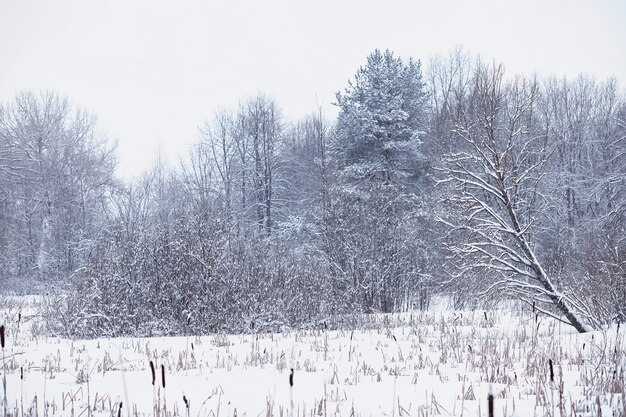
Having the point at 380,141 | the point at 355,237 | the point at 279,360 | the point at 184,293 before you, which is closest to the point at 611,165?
the point at 380,141

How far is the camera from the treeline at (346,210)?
11.5 m

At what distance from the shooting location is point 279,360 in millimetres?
6891

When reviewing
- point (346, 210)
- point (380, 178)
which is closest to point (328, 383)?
point (346, 210)

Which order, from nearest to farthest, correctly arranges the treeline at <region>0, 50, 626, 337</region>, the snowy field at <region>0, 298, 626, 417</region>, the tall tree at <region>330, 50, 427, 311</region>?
the snowy field at <region>0, 298, 626, 417</region> < the treeline at <region>0, 50, 626, 337</region> < the tall tree at <region>330, 50, 427, 311</region>

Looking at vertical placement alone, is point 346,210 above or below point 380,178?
below

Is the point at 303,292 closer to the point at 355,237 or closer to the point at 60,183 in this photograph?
the point at 355,237

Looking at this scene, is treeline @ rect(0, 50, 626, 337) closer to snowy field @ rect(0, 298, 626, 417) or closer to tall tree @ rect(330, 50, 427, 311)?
tall tree @ rect(330, 50, 427, 311)

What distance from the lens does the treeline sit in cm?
1148

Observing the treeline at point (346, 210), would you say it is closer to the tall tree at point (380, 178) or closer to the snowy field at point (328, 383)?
the tall tree at point (380, 178)

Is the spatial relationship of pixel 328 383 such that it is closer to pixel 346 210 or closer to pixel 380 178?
pixel 346 210

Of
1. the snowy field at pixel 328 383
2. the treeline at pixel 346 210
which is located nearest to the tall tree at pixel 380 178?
the treeline at pixel 346 210

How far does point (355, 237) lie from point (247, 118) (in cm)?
2267

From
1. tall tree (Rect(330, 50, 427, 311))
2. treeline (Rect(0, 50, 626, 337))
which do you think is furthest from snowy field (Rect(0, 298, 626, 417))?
tall tree (Rect(330, 50, 427, 311))

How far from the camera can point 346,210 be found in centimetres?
1934
